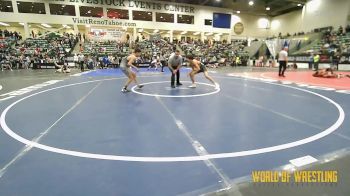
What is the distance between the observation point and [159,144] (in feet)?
10.1

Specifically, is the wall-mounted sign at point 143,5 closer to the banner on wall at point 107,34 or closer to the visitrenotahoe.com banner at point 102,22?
the visitrenotahoe.com banner at point 102,22

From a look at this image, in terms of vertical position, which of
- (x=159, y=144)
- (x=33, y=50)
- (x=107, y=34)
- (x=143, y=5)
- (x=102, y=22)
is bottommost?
(x=159, y=144)

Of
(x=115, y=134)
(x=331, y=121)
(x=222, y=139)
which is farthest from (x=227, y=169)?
(x=331, y=121)

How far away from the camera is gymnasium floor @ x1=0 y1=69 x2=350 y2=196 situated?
2.17 metres

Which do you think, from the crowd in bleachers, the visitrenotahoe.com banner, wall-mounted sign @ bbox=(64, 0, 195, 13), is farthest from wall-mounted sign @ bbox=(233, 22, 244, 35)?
the crowd in bleachers

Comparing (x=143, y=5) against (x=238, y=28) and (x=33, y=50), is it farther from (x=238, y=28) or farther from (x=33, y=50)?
(x=238, y=28)

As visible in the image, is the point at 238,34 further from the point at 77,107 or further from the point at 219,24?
the point at 77,107

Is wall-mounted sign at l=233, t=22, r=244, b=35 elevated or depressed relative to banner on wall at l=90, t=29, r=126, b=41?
elevated

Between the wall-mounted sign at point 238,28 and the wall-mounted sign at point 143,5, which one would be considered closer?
the wall-mounted sign at point 143,5

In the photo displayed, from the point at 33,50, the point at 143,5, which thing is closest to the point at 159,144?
the point at 33,50

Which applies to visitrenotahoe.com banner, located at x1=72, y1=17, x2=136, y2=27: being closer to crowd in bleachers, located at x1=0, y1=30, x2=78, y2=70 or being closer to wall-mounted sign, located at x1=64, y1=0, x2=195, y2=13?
wall-mounted sign, located at x1=64, y1=0, x2=195, y2=13

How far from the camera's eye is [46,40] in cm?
2556

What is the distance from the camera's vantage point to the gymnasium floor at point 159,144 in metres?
2.17

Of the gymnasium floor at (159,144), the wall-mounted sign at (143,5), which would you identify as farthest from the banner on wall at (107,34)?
the gymnasium floor at (159,144)
